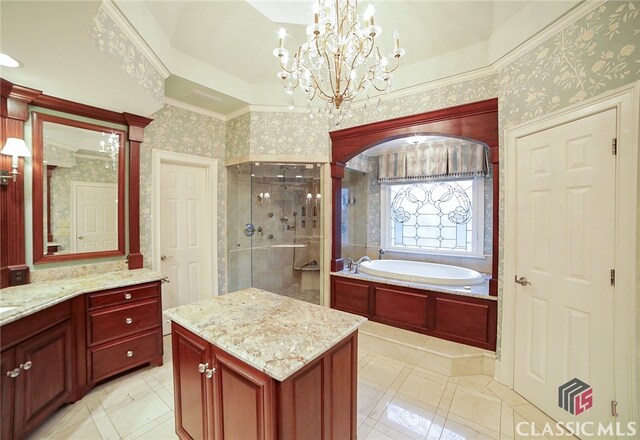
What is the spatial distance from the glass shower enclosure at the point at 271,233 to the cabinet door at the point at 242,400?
7.55 ft

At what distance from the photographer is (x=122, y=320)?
2143 millimetres

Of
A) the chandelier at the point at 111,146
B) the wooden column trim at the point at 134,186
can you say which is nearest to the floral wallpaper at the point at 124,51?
the wooden column trim at the point at 134,186

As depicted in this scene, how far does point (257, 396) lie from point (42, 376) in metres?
1.68

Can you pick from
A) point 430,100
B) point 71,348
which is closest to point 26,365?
point 71,348

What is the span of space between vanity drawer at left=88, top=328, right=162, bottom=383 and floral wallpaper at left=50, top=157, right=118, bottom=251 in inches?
37.7

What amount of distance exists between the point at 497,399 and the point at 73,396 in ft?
10.4

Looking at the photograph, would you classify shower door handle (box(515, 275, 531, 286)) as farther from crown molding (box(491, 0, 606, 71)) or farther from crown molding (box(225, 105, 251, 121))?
crown molding (box(225, 105, 251, 121))

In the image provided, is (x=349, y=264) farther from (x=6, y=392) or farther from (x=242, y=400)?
(x=6, y=392)

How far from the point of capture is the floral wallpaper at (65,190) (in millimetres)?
2205

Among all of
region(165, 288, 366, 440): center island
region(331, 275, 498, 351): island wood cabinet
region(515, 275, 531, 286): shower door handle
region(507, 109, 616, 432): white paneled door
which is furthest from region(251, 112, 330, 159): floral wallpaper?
region(515, 275, 531, 286): shower door handle

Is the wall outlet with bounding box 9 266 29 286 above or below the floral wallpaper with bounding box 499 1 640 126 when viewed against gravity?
below

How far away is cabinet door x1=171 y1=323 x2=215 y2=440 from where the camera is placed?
127 centimetres

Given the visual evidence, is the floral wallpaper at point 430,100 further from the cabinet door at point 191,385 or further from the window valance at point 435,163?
the cabinet door at point 191,385

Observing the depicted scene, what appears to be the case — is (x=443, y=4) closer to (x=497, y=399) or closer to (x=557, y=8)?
(x=557, y=8)
